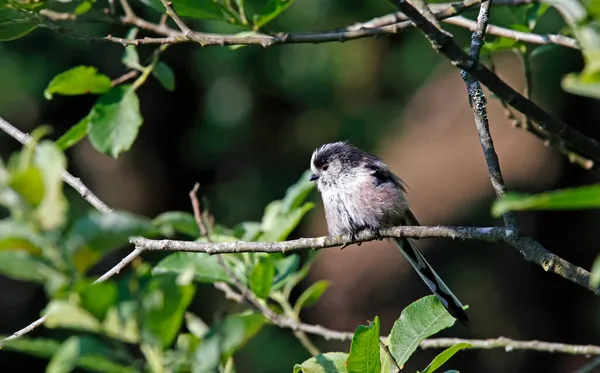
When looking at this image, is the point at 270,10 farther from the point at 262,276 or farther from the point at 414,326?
the point at 414,326

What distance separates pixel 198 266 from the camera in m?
2.95

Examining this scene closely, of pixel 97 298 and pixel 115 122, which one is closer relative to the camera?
pixel 97 298

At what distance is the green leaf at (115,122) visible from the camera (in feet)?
8.80

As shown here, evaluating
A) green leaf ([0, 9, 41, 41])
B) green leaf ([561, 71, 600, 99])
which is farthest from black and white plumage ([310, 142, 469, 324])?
green leaf ([561, 71, 600, 99])

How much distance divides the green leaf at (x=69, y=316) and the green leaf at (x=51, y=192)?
0.13 m

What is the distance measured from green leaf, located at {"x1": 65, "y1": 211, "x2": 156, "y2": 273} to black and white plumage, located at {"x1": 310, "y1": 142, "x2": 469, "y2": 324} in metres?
2.43

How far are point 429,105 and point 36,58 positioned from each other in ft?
13.5

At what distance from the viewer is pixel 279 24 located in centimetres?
716

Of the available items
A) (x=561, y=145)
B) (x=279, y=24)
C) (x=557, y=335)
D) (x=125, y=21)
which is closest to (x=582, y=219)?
(x=557, y=335)

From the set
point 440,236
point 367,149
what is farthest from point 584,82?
point 367,149

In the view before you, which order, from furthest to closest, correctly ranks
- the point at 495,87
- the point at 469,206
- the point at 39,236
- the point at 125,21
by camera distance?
the point at 469,206
the point at 125,21
the point at 495,87
the point at 39,236

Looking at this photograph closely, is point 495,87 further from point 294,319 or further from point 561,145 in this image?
point 294,319

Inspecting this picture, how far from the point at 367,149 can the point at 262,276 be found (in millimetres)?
5137

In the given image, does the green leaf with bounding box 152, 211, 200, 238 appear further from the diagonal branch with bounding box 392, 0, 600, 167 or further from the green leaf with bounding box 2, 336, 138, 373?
the green leaf with bounding box 2, 336, 138, 373
